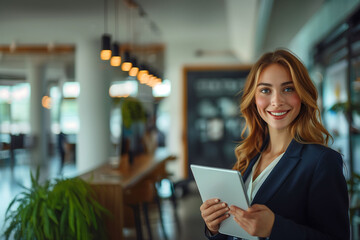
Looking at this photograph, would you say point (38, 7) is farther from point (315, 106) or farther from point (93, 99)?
point (315, 106)

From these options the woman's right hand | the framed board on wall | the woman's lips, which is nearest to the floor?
the framed board on wall

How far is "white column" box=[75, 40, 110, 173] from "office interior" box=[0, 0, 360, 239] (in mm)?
25

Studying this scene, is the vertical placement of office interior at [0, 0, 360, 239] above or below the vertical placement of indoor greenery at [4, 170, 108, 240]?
above

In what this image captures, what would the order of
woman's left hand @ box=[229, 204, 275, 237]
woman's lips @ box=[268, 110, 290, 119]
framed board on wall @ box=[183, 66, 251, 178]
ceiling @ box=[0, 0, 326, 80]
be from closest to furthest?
woman's left hand @ box=[229, 204, 275, 237], woman's lips @ box=[268, 110, 290, 119], ceiling @ box=[0, 0, 326, 80], framed board on wall @ box=[183, 66, 251, 178]

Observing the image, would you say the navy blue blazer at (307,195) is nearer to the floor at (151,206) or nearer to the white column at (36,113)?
the floor at (151,206)

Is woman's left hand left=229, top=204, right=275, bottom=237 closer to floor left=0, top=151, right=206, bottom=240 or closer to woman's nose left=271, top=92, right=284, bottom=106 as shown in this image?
woman's nose left=271, top=92, right=284, bottom=106

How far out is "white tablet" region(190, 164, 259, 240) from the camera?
1338mm

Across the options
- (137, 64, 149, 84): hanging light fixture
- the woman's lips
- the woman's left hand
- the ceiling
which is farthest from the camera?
(137, 64, 149, 84): hanging light fixture

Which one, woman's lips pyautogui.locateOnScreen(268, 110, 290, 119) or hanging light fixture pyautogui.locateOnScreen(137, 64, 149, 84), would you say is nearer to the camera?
woman's lips pyautogui.locateOnScreen(268, 110, 290, 119)

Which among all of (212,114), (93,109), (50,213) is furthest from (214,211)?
(212,114)

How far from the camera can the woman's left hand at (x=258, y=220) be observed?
51.9 inches

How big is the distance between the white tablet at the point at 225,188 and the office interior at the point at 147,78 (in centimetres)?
124

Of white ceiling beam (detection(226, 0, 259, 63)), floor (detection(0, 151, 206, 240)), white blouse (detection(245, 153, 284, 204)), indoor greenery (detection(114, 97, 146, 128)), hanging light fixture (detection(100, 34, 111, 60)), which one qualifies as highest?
white ceiling beam (detection(226, 0, 259, 63))

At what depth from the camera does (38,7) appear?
5.64 m
